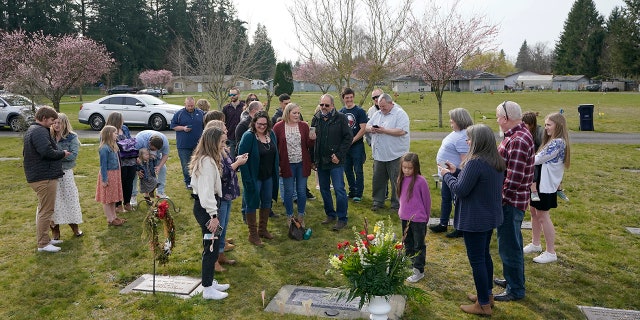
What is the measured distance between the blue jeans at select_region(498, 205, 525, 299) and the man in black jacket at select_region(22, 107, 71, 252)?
5.27 metres

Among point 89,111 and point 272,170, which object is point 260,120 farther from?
point 89,111

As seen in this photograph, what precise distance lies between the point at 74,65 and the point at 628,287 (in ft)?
75.6

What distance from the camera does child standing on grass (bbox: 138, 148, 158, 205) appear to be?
7613 mm

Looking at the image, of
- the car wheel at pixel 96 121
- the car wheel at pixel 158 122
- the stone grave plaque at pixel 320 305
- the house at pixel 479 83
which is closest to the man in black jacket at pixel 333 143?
the stone grave plaque at pixel 320 305

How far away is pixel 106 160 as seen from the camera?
6.91 meters

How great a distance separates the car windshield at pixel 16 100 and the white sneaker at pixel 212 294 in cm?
1591

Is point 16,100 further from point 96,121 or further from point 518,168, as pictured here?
point 518,168

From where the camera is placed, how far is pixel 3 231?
693cm

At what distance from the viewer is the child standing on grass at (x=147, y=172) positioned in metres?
7.61

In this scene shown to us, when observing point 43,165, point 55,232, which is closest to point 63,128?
point 43,165

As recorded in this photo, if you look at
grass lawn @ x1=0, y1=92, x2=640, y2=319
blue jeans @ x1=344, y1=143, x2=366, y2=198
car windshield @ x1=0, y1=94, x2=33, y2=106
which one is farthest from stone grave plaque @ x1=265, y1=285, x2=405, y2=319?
car windshield @ x1=0, y1=94, x2=33, y2=106

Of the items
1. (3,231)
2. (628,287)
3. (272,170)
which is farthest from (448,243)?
(3,231)

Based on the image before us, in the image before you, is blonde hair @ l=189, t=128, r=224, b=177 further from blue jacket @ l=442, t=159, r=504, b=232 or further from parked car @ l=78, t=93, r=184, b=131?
parked car @ l=78, t=93, r=184, b=131

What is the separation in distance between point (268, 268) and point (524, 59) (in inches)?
5351
